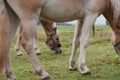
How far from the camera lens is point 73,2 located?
5.79 metres

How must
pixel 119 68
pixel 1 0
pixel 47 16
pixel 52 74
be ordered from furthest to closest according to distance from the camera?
1. pixel 119 68
2. pixel 52 74
3. pixel 47 16
4. pixel 1 0

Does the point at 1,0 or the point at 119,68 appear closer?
the point at 1,0

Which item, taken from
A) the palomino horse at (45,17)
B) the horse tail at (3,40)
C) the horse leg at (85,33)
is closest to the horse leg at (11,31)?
the palomino horse at (45,17)

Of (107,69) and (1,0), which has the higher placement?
(1,0)

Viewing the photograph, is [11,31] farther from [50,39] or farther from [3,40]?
[50,39]

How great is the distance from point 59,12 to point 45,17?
0.25 m

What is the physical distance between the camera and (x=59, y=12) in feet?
18.8

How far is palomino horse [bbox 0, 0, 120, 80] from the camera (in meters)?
5.18

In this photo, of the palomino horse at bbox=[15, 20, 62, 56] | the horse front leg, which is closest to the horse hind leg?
the horse front leg

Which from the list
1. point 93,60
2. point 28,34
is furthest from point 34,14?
point 93,60

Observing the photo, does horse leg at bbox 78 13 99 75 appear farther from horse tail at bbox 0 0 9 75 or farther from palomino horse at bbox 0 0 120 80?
horse tail at bbox 0 0 9 75

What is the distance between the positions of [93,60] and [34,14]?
3.00 m

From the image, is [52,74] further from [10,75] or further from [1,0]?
[1,0]

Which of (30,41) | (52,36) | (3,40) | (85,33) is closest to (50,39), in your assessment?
(52,36)
